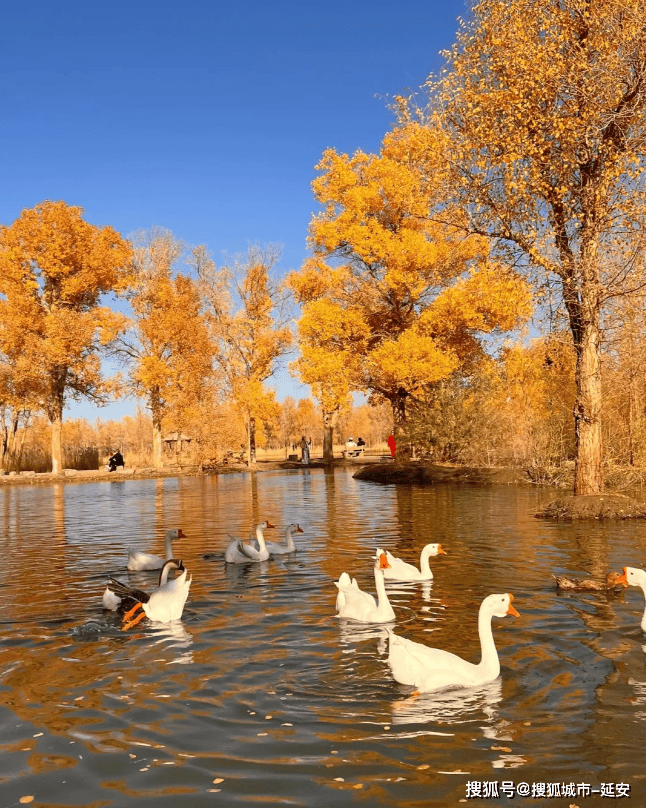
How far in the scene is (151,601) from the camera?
31.8ft

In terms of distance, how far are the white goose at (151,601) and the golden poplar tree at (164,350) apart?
1486 inches

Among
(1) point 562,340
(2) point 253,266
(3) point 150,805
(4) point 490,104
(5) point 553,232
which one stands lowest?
(3) point 150,805

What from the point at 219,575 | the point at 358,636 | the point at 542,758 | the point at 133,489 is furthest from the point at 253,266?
the point at 542,758

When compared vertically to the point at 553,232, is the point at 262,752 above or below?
below

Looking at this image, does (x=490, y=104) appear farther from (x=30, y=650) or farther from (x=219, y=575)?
(x=30, y=650)

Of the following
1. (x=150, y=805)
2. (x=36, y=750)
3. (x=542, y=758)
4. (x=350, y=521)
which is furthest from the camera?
(x=350, y=521)

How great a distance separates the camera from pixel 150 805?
4.98 m

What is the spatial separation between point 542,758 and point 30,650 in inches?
227

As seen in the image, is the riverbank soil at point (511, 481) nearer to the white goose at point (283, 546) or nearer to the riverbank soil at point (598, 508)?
the riverbank soil at point (598, 508)

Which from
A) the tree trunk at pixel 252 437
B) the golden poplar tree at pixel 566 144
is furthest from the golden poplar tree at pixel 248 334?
the golden poplar tree at pixel 566 144

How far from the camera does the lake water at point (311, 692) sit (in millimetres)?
5211

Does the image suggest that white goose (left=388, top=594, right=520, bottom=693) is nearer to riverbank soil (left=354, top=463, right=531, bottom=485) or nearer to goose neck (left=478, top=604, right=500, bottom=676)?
goose neck (left=478, top=604, right=500, bottom=676)

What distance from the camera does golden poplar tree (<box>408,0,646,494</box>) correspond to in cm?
1702

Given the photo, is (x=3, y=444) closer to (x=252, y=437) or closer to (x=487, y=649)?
(x=252, y=437)
